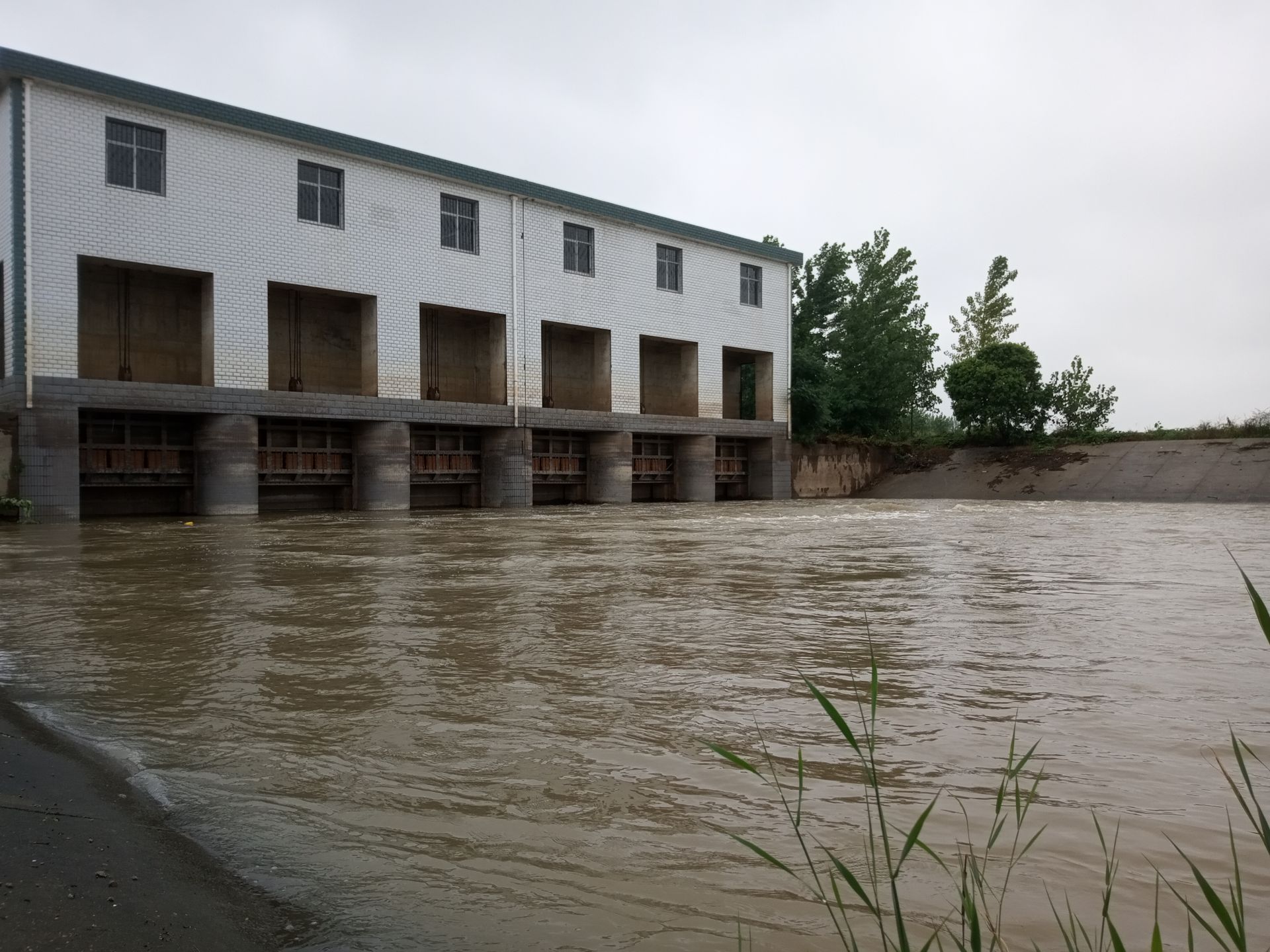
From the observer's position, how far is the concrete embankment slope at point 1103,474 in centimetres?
2984

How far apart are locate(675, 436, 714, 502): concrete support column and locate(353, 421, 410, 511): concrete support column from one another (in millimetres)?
11023

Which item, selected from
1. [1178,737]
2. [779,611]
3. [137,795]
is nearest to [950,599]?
[779,611]

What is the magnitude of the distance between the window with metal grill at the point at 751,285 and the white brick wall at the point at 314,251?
1313mm

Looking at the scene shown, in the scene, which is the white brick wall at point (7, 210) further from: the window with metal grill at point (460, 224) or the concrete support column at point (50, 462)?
the window with metal grill at point (460, 224)

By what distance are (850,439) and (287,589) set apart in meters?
32.2

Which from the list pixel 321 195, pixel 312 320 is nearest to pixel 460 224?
pixel 321 195

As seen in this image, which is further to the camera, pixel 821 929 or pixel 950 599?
pixel 950 599

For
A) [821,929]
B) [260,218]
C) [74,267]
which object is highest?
[260,218]

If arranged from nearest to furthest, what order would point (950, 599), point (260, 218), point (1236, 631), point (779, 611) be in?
1. point (1236, 631)
2. point (779, 611)
3. point (950, 599)
4. point (260, 218)

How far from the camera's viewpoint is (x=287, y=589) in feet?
25.5

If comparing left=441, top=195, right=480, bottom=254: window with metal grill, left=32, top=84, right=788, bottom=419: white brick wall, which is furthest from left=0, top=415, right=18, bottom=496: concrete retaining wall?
left=441, top=195, right=480, bottom=254: window with metal grill

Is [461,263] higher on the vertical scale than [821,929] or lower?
higher

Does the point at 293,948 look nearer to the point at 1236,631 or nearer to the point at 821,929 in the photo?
the point at 821,929

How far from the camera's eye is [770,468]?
1356 inches
